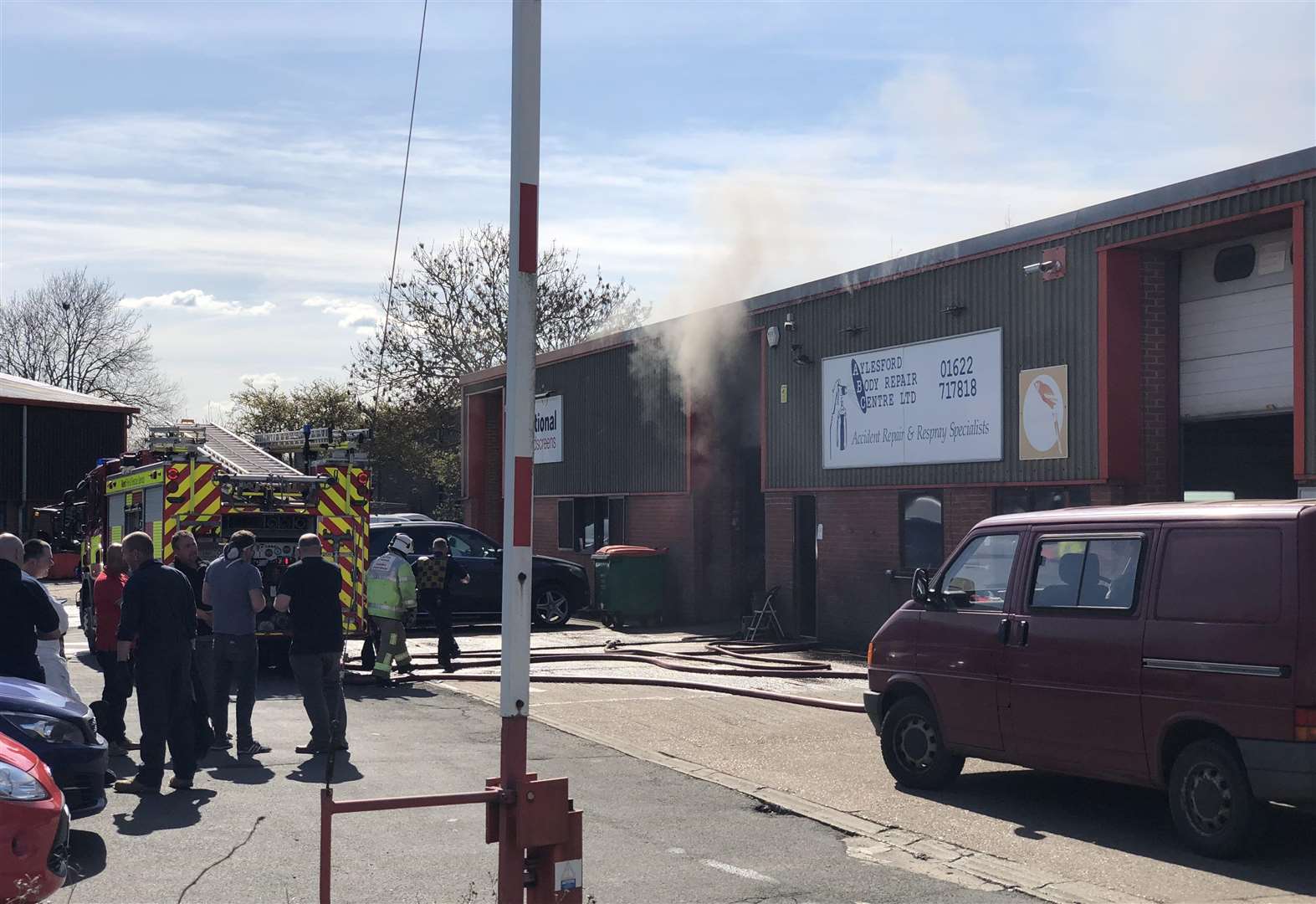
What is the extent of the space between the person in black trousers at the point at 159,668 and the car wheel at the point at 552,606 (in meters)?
13.1

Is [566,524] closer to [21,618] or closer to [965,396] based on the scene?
[965,396]

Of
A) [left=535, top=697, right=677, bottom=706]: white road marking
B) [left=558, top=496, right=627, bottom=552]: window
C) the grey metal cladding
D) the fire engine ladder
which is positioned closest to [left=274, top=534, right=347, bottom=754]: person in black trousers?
[left=535, top=697, right=677, bottom=706]: white road marking

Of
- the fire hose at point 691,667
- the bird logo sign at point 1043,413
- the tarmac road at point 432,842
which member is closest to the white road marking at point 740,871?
the tarmac road at point 432,842

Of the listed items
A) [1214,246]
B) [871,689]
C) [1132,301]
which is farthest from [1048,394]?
[871,689]

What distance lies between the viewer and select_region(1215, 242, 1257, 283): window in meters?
13.9

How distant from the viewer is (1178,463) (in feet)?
49.6

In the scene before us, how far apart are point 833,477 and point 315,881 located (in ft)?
44.7

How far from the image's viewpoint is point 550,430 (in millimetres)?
29328

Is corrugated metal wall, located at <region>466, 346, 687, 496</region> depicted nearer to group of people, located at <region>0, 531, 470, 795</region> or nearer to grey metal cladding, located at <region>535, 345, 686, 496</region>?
grey metal cladding, located at <region>535, 345, 686, 496</region>

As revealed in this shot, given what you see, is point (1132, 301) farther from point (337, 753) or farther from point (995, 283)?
point (337, 753)

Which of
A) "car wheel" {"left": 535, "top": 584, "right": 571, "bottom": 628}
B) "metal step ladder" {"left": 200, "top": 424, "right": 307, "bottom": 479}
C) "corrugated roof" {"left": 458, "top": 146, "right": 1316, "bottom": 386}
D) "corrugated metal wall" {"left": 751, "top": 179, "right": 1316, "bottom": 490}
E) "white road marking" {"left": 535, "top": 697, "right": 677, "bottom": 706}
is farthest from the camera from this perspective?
"car wheel" {"left": 535, "top": 584, "right": 571, "bottom": 628}

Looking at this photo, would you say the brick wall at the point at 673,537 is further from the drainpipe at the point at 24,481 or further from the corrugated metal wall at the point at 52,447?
the drainpipe at the point at 24,481

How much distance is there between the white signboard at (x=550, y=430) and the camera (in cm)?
2880

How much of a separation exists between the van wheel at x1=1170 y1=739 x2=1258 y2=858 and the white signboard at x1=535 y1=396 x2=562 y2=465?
850 inches
